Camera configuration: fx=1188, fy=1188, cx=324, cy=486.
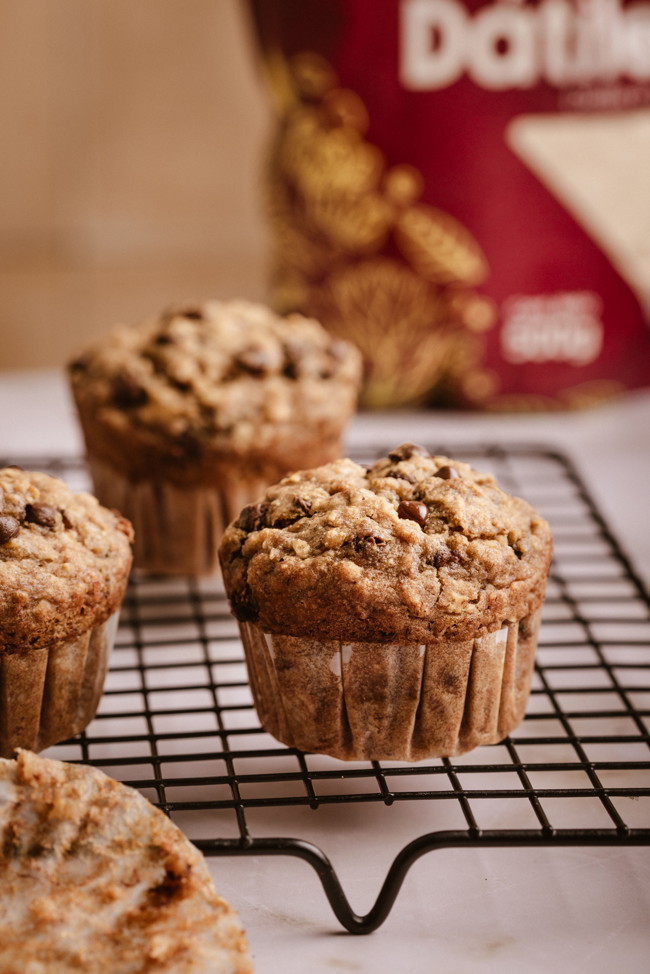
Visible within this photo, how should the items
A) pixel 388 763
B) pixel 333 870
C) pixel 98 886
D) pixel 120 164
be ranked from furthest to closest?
1. pixel 120 164
2. pixel 388 763
3. pixel 333 870
4. pixel 98 886

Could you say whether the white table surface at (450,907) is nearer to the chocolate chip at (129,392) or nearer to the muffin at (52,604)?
the muffin at (52,604)

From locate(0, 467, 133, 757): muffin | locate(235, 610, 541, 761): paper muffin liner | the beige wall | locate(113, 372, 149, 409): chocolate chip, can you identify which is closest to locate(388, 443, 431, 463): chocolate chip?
locate(235, 610, 541, 761): paper muffin liner

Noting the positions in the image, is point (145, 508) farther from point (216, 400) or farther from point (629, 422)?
point (629, 422)

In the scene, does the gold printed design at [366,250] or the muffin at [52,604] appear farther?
the gold printed design at [366,250]

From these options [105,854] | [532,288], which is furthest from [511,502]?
[532,288]

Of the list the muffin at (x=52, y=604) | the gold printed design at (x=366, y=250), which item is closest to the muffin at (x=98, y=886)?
the muffin at (x=52, y=604)

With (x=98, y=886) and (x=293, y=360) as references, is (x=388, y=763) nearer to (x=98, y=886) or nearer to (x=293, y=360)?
(x=98, y=886)

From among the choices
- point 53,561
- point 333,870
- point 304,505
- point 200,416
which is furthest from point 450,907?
point 200,416
